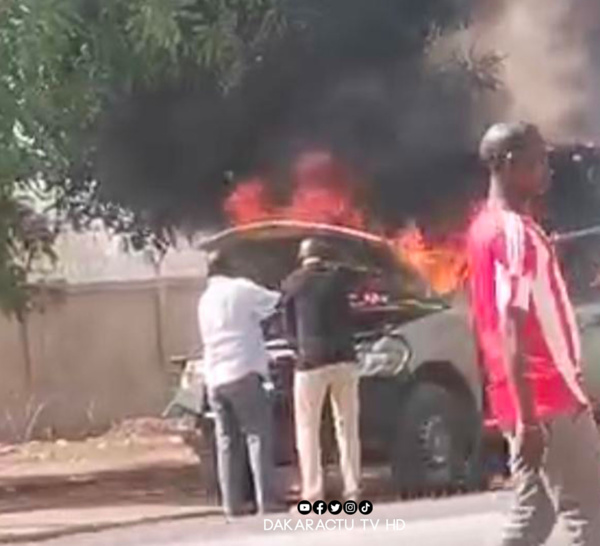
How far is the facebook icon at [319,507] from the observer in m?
7.72

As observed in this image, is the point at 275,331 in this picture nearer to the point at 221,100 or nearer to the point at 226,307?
the point at 226,307

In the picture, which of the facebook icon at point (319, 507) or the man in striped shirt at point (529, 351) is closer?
the man in striped shirt at point (529, 351)

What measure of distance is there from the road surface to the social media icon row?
0.06 ft

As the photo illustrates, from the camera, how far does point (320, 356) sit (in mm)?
7723

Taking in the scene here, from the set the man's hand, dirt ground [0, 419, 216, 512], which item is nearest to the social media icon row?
dirt ground [0, 419, 216, 512]

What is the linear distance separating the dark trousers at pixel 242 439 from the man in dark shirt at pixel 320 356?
0.10 m

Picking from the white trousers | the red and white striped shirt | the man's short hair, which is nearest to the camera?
the red and white striped shirt

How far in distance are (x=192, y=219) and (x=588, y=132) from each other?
1175 millimetres

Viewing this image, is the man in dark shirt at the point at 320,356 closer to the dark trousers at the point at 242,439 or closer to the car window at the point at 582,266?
the dark trousers at the point at 242,439

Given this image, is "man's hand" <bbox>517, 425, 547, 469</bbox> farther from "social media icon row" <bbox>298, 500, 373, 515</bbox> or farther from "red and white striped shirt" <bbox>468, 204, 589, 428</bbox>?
"social media icon row" <bbox>298, 500, 373, 515</bbox>

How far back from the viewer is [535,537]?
759cm

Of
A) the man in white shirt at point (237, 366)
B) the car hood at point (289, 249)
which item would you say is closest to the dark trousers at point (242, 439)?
the man in white shirt at point (237, 366)

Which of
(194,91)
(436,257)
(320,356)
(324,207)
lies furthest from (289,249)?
(194,91)

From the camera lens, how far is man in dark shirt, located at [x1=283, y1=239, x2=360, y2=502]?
7695 mm
